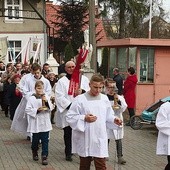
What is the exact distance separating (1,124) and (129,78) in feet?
13.0

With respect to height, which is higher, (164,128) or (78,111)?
(78,111)

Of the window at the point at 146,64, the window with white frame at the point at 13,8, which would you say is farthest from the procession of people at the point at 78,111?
the window with white frame at the point at 13,8

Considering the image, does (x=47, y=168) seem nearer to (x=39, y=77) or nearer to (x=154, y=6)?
(x=39, y=77)

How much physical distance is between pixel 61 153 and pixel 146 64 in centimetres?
754

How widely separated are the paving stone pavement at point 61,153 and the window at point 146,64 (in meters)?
3.81

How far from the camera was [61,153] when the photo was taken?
393 inches

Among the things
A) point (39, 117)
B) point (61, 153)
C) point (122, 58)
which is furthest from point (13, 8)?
point (39, 117)

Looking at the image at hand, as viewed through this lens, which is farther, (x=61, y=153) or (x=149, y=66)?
(x=149, y=66)

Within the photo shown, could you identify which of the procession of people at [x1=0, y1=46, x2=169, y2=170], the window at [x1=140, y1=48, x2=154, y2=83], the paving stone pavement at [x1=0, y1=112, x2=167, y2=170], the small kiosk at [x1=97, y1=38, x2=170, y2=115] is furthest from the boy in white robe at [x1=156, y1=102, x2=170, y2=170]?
the window at [x1=140, y1=48, x2=154, y2=83]

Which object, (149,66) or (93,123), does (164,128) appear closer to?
(93,123)

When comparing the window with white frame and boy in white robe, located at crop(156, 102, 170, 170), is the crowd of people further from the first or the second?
the window with white frame

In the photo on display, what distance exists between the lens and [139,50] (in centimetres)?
1652

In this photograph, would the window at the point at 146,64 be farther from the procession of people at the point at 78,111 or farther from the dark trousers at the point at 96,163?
the dark trousers at the point at 96,163

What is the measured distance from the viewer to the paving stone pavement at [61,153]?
881cm
